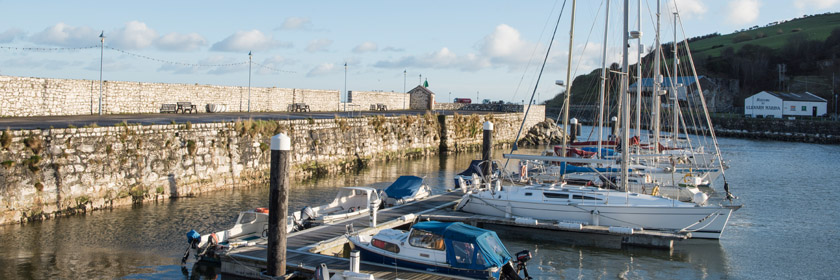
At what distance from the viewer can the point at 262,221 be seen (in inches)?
838

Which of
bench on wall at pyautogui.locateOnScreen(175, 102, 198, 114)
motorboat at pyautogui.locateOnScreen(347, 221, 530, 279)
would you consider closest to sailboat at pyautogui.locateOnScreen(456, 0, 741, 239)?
motorboat at pyautogui.locateOnScreen(347, 221, 530, 279)

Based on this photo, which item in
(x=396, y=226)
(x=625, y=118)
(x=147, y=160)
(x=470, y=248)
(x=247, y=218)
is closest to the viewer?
(x=470, y=248)

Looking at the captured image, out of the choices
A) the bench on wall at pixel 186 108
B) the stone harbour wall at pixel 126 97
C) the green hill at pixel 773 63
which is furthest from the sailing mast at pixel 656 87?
the green hill at pixel 773 63

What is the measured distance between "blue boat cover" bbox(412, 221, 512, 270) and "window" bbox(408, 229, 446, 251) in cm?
10

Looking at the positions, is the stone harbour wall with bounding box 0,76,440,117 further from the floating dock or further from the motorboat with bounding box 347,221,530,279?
the motorboat with bounding box 347,221,530,279

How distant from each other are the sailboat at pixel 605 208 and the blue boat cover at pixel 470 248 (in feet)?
21.2

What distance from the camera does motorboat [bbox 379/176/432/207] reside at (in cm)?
2669

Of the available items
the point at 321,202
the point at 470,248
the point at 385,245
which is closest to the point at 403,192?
the point at 321,202

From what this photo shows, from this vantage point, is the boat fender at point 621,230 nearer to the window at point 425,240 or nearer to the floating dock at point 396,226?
the floating dock at point 396,226

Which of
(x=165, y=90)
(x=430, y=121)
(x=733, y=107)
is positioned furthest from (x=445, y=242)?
(x=733, y=107)

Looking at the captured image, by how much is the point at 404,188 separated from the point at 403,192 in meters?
0.23

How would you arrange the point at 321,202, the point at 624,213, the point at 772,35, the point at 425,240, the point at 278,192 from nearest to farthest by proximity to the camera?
the point at 278,192 < the point at 425,240 < the point at 624,213 < the point at 321,202 < the point at 772,35

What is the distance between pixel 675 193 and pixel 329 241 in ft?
52.3

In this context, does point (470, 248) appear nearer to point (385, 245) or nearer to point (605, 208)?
point (385, 245)
